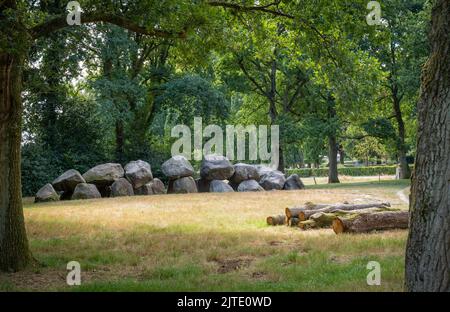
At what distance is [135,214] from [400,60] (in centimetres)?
2382

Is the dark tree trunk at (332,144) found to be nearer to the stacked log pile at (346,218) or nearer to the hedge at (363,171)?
the hedge at (363,171)

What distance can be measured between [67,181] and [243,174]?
10.4 meters

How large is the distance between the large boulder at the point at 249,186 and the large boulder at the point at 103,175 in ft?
23.3

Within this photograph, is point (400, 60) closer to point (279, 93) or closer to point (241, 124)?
point (279, 93)

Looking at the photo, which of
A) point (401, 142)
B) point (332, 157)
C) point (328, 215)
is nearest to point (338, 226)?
point (328, 215)

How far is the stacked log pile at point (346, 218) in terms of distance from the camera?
1166 centimetres

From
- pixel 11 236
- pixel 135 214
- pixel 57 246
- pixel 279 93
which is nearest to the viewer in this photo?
pixel 11 236

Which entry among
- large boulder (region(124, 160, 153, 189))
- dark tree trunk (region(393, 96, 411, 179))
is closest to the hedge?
dark tree trunk (region(393, 96, 411, 179))

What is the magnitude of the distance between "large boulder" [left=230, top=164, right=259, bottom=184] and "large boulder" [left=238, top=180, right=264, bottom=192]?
0.46 meters

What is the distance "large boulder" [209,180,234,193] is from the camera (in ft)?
90.6

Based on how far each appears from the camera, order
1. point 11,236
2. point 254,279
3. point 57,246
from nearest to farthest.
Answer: point 254,279 < point 11,236 < point 57,246

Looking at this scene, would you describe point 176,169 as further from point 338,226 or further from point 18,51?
point 18,51
